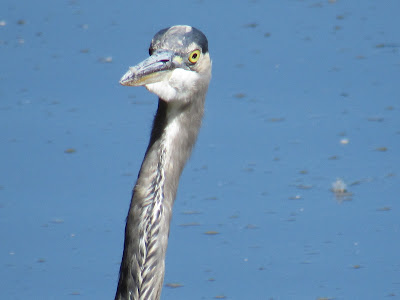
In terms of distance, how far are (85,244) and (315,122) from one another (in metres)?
1.67

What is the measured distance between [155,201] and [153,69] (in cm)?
46

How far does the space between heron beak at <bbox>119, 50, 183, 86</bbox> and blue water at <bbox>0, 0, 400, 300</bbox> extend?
4.94 ft

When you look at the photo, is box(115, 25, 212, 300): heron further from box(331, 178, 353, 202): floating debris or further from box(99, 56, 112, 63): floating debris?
box(99, 56, 112, 63): floating debris

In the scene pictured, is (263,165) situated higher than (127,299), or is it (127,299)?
(127,299)

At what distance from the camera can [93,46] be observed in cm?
655

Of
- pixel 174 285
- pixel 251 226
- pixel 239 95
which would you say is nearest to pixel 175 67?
pixel 174 285

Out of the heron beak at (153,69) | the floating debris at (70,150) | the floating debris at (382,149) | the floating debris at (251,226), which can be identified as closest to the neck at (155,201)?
the heron beak at (153,69)

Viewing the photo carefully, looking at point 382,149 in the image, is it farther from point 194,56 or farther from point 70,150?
point 194,56

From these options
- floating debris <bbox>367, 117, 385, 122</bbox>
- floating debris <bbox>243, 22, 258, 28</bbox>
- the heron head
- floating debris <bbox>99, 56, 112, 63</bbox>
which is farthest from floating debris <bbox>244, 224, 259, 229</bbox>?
floating debris <bbox>243, 22, 258, 28</bbox>

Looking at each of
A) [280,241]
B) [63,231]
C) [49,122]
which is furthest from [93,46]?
[280,241]

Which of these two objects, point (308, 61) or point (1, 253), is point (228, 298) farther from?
point (308, 61)

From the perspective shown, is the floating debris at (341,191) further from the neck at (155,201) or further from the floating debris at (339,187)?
the neck at (155,201)

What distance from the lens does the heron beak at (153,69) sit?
10.6 ft

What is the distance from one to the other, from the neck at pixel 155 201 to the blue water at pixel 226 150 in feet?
3.98
